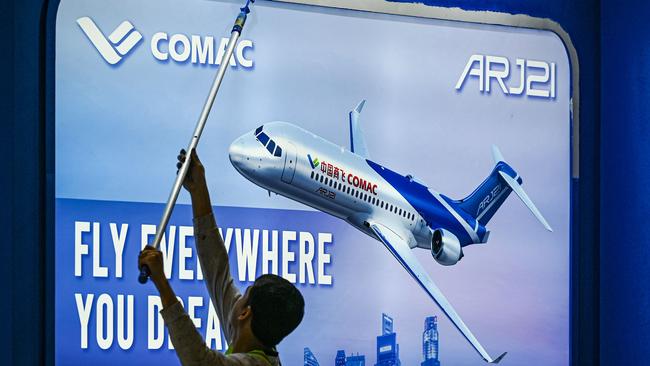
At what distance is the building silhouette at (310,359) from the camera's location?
3.61 meters

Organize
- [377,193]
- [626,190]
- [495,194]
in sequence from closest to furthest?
[377,193] → [495,194] → [626,190]

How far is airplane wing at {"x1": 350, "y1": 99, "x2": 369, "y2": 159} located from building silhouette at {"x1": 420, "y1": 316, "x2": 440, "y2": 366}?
0.63 meters

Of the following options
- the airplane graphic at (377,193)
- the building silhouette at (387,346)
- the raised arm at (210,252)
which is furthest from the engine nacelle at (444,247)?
the raised arm at (210,252)

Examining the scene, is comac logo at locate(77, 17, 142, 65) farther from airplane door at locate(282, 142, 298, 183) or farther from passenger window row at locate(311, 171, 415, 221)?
passenger window row at locate(311, 171, 415, 221)

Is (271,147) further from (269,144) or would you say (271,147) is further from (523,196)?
(523,196)

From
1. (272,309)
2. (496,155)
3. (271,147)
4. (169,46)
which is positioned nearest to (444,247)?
(496,155)

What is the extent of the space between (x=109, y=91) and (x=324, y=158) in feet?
2.44

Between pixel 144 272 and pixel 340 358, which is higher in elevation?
pixel 144 272

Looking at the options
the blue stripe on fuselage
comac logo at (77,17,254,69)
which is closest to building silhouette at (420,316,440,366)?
the blue stripe on fuselage

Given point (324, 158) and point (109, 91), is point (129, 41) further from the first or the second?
point (324, 158)

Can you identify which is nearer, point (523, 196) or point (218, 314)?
point (218, 314)

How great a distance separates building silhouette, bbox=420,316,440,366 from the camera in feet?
12.3

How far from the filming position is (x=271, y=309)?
2.14 m

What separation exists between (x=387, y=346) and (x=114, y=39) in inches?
54.7
